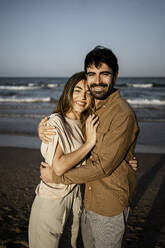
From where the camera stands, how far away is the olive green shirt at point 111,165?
181 centimetres

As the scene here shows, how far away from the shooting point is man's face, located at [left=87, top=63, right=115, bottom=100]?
2.08 meters

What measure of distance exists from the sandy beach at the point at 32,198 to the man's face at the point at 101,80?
7.69ft

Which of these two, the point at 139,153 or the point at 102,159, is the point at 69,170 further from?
the point at 139,153

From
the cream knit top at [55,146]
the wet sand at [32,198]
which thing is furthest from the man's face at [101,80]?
the wet sand at [32,198]

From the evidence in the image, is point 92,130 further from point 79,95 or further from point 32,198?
point 32,198

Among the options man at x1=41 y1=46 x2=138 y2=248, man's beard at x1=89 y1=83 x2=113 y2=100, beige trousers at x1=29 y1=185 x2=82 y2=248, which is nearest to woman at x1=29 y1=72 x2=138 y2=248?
beige trousers at x1=29 y1=185 x2=82 y2=248

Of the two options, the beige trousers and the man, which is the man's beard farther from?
the beige trousers

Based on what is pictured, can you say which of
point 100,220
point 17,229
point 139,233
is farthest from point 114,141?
point 17,229

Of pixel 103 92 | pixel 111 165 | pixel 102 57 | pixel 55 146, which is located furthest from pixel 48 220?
pixel 102 57

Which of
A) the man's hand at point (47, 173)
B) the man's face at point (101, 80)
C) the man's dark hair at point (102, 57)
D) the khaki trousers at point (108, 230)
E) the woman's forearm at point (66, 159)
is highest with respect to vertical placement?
the man's dark hair at point (102, 57)

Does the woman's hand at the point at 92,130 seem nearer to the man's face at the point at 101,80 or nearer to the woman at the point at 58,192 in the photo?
the woman at the point at 58,192

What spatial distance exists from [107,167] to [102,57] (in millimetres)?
1067

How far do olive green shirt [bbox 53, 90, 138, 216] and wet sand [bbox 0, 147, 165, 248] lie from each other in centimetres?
159

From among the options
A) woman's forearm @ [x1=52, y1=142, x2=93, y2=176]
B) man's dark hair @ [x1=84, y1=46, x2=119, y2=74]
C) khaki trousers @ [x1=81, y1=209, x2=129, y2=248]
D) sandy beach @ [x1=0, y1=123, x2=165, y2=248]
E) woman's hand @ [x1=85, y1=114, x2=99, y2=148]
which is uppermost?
man's dark hair @ [x1=84, y1=46, x2=119, y2=74]
